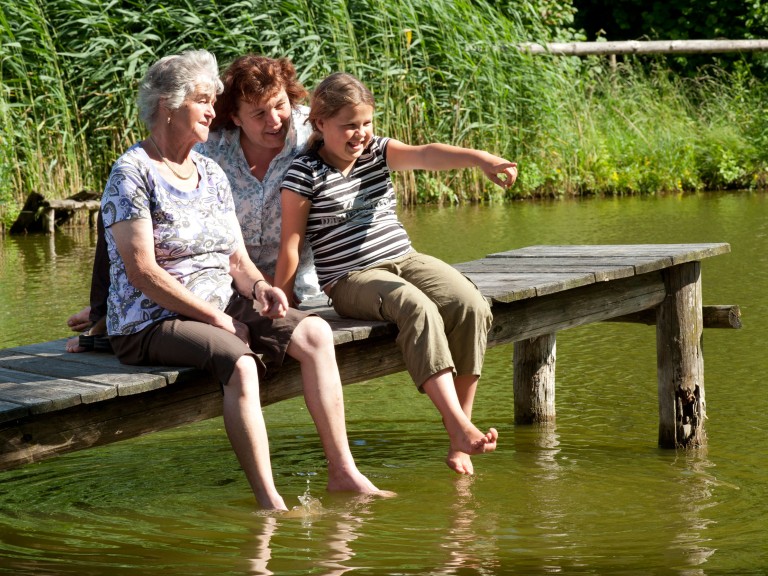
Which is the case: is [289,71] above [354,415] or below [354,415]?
above

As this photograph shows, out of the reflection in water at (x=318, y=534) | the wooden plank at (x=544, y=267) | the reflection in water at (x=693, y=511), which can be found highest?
the wooden plank at (x=544, y=267)

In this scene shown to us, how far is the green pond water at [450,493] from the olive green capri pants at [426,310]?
431 mm

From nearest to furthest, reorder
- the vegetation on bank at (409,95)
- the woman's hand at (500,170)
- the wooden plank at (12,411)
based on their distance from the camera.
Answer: the wooden plank at (12,411) < the woman's hand at (500,170) < the vegetation on bank at (409,95)

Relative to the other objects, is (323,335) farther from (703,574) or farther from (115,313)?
(703,574)

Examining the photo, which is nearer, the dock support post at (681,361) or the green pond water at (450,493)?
the green pond water at (450,493)

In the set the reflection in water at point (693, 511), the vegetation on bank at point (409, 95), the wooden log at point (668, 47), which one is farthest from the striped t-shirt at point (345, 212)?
the wooden log at point (668, 47)

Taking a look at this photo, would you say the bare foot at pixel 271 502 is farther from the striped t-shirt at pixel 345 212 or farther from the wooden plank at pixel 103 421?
the striped t-shirt at pixel 345 212

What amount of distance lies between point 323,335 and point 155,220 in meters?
0.59

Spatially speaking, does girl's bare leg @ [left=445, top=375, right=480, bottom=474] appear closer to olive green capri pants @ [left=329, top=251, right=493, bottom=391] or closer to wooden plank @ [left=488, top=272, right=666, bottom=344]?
olive green capri pants @ [left=329, top=251, right=493, bottom=391]

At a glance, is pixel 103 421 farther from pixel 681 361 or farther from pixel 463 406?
pixel 681 361

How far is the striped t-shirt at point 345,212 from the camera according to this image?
4.36 meters

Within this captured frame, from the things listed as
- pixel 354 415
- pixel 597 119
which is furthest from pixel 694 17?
pixel 354 415

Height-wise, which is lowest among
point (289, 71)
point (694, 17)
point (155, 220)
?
point (155, 220)

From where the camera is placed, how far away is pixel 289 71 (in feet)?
15.0
